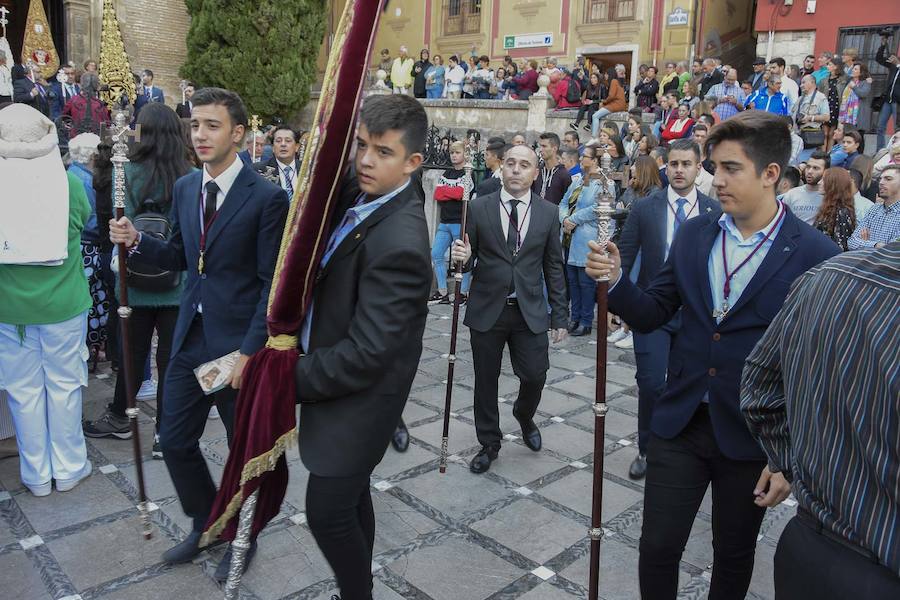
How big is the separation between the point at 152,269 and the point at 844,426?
4.08 meters

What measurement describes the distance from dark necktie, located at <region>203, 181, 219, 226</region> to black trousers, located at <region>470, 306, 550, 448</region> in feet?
6.79

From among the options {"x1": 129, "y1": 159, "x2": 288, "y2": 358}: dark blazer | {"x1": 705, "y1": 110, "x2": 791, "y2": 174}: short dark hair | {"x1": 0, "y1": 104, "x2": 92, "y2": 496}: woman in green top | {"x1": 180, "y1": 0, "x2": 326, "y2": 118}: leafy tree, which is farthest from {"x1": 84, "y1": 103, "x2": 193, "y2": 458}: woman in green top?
{"x1": 180, "y1": 0, "x2": 326, "y2": 118}: leafy tree

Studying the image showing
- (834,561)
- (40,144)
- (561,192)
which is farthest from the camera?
(561,192)

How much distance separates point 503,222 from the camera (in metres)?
4.94

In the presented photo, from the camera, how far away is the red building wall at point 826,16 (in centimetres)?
1895

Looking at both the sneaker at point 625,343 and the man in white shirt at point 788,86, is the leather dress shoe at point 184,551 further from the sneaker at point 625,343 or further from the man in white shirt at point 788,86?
the man in white shirt at point 788,86

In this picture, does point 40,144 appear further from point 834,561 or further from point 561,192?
point 561,192

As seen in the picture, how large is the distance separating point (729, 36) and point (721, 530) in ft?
78.8

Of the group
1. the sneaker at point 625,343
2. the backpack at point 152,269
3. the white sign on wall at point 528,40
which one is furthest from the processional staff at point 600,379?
the white sign on wall at point 528,40

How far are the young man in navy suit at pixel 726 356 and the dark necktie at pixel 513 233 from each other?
1993 millimetres

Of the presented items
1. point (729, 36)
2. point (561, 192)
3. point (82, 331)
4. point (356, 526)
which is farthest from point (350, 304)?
Result: point (729, 36)

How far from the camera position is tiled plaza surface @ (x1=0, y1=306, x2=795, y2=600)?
11.4 ft

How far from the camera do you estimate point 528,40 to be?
25.9 m

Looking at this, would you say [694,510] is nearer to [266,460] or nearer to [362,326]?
[362,326]
